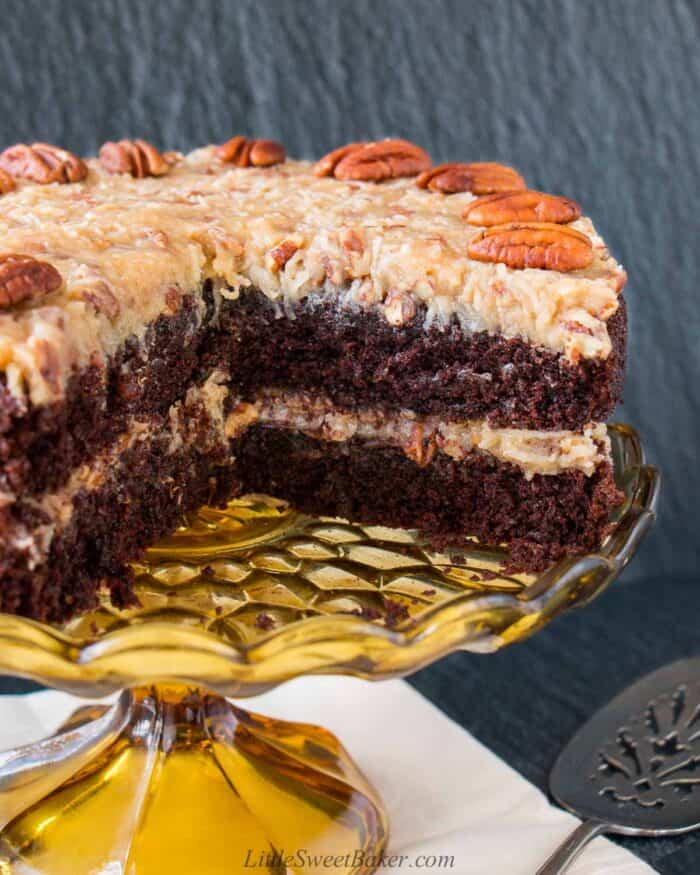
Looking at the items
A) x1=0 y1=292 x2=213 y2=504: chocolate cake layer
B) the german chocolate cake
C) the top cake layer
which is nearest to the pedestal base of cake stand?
the german chocolate cake

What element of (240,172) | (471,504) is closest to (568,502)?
(471,504)

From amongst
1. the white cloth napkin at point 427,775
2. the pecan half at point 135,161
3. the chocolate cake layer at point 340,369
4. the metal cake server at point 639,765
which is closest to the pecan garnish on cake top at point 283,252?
the chocolate cake layer at point 340,369

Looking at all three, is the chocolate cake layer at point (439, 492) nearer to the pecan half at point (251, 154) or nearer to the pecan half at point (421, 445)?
the pecan half at point (421, 445)

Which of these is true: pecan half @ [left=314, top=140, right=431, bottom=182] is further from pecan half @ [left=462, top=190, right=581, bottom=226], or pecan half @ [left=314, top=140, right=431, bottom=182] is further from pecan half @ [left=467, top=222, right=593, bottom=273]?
pecan half @ [left=467, top=222, right=593, bottom=273]

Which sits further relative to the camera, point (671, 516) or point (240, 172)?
point (671, 516)

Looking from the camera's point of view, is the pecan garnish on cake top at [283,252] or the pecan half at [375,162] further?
the pecan half at [375,162]

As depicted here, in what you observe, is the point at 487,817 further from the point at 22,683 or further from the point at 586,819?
the point at 22,683

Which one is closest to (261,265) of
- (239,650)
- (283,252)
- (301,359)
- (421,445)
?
(283,252)
